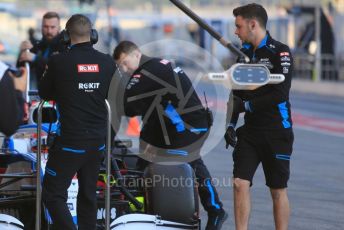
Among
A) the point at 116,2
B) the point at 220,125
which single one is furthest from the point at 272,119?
the point at 116,2

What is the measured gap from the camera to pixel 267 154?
6.89m

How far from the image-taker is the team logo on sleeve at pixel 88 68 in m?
6.26

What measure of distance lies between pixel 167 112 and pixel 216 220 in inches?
39.8

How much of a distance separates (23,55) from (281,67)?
177 inches

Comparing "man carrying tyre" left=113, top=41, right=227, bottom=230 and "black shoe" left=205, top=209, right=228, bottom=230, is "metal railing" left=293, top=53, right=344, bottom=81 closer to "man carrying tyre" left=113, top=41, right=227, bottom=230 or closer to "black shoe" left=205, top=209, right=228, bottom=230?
"man carrying tyre" left=113, top=41, right=227, bottom=230

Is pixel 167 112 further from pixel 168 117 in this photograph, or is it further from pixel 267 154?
pixel 267 154

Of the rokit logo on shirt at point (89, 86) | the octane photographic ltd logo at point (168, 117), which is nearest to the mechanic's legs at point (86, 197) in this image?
the rokit logo on shirt at point (89, 86)

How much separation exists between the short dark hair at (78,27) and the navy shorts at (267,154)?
1.56 m

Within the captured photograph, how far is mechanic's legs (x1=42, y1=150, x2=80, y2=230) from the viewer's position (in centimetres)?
621

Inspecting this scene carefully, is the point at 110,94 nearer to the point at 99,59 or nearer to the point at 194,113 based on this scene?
the point at 99,59

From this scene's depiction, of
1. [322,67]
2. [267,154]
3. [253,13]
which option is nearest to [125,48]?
[253,13]

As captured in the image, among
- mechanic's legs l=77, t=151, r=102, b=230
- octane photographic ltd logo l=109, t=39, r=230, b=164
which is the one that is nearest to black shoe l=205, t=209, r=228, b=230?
octane photographic ltd logo l=109, t=39, r=230, b=164

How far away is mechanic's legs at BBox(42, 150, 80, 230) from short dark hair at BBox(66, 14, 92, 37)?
2.85 feet

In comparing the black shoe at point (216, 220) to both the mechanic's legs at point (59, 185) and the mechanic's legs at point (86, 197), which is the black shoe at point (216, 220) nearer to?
the mechanic's legs at point (86, 197)
